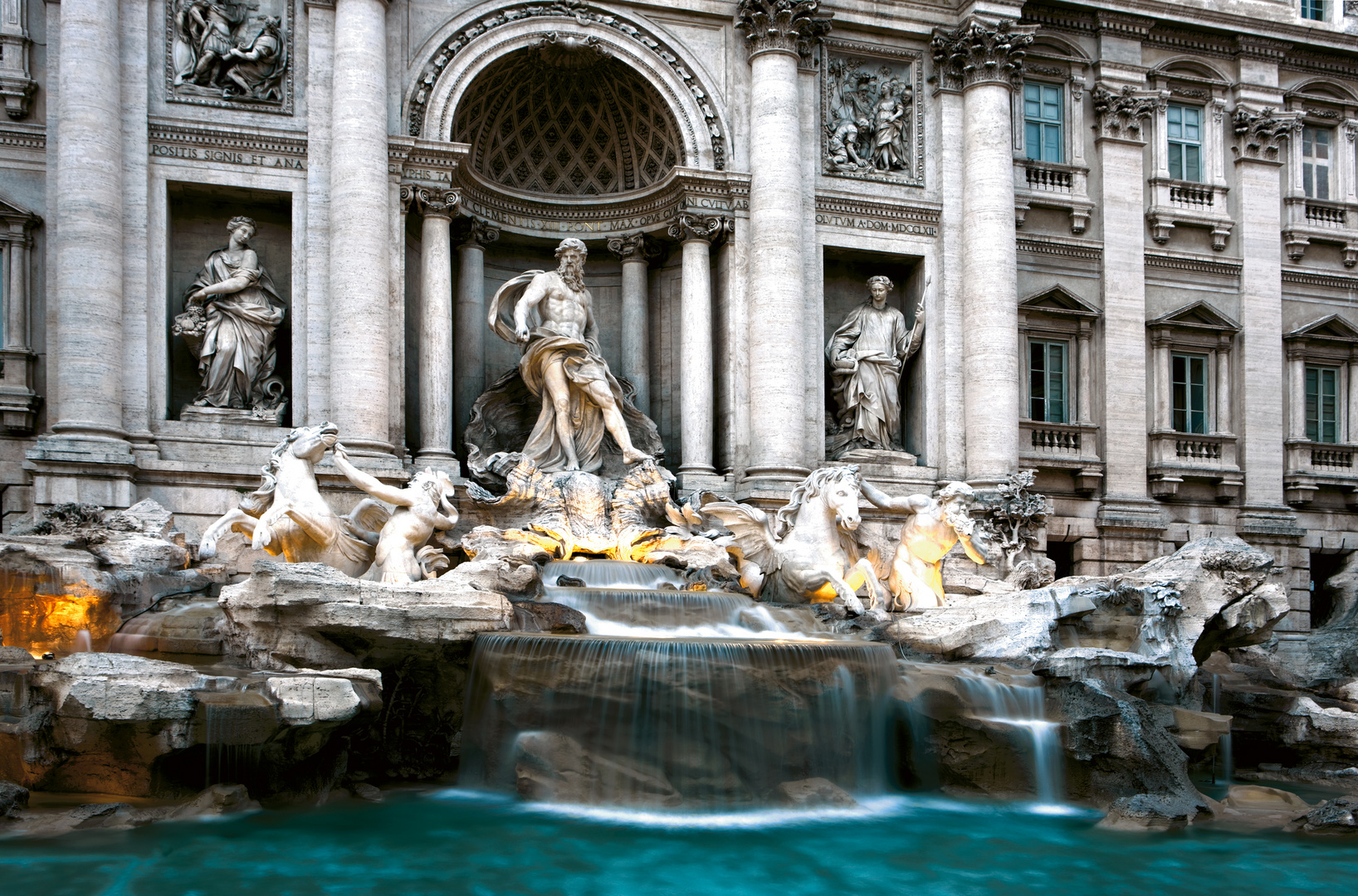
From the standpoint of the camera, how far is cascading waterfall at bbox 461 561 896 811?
443 inches

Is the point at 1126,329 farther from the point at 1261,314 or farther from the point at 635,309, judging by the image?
the point at 635,309

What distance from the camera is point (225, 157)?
17.4 metres

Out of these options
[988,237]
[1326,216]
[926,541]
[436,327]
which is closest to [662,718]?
[926,541]

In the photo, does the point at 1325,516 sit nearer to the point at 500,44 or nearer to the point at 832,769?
the point at 832,769

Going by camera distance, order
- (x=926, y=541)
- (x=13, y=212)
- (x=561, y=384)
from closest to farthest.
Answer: (x=926, y=541)
(x=13, y=212)
(x=561, y=384)

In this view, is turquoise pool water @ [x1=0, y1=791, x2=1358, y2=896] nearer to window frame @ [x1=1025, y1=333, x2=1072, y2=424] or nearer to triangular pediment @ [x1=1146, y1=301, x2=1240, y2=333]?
window frame @ [x1=1025, y1=333, x2=1072, y2=424]

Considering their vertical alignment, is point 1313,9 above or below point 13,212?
above

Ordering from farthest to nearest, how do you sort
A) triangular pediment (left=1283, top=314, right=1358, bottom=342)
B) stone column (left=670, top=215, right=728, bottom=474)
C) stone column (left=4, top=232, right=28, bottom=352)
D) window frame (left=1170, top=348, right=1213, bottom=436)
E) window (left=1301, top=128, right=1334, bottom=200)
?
window (left=1301, top=128, right=1334, bottom=200) < triangular pediment (left=1283, top=314, right=1358, bottom=342) < window frame (left=1170, top=348, right=1213, bottom=436) < stone column (left=670, top=215, right=728, bottom=474) < stone column (left=4, top=232, right=28, bottom=352)

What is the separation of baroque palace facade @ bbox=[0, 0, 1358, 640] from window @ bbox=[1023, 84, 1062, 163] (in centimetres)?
6

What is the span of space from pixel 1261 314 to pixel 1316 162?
3.67 metres

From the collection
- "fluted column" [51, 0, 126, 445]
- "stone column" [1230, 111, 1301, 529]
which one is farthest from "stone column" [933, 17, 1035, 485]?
"fluted column" [51, 0, 126, 445]

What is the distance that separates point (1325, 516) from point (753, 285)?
40.6 ft

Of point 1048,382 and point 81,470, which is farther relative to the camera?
point 1048,382

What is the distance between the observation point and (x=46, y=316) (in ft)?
55.6
